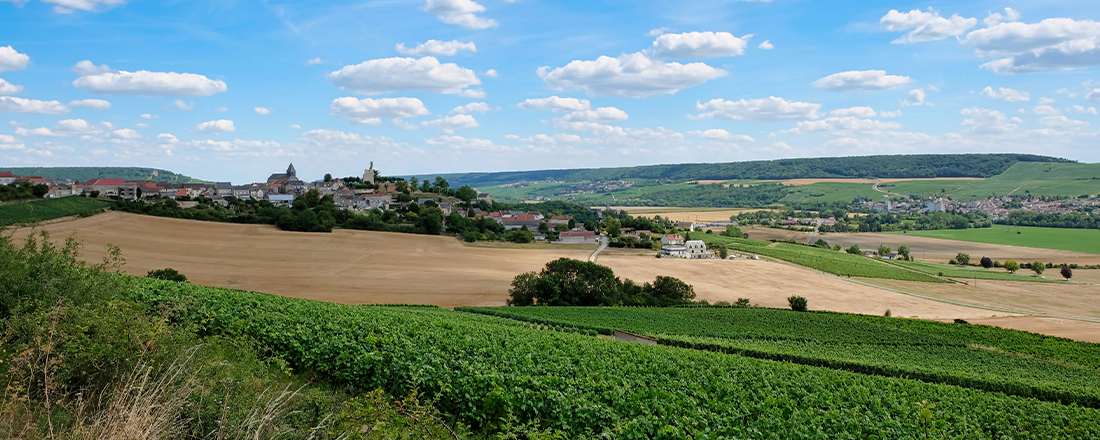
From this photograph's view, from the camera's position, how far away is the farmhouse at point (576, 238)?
236 ft

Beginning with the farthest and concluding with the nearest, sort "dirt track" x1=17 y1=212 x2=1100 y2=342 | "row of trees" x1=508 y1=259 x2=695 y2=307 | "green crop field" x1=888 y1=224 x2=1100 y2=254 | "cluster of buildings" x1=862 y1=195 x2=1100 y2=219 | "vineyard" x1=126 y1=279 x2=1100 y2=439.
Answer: "cluster of buildings" x1=862 y1=195 x2=1100 y2=219 < "green crop field" x1=888 y1=224 x2=1100 y2=254 < "dirt track" x1=17 y1=212 x2=1100 y2=342 < "row of trees" x1=508 y1=259 x2=695 y2=307 < "vineyard" x1=126 y1=279 x2=1100 y2=439

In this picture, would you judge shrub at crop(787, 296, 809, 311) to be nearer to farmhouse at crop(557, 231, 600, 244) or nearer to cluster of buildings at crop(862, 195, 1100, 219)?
farmhouse at crop(557, 231, 600, 244)

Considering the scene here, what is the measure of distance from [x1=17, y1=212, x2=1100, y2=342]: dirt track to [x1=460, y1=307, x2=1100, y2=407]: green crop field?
8.53m

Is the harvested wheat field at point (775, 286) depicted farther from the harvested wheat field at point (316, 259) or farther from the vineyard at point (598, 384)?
the vineyard at point (598, 384)

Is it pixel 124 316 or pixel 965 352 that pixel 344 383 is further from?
pixel 965 352

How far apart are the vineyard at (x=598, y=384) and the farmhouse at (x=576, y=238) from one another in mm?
55603

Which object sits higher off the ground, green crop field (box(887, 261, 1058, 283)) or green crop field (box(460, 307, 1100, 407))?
green crop field (box(460, 307, 1100, 407))

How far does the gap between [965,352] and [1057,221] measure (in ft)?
428

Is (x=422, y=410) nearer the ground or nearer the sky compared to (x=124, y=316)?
nearer the ground

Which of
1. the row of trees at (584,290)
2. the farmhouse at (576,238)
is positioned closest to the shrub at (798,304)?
the row of trees at (584,290)

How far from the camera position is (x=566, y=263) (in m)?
41.0

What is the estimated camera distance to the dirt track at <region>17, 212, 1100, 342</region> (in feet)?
130

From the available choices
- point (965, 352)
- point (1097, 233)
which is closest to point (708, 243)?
point (965, 352)

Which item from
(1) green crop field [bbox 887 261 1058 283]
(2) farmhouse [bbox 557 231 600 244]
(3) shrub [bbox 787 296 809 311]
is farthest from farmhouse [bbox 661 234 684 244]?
(3) shrub [bbox 787 296 809 311]
